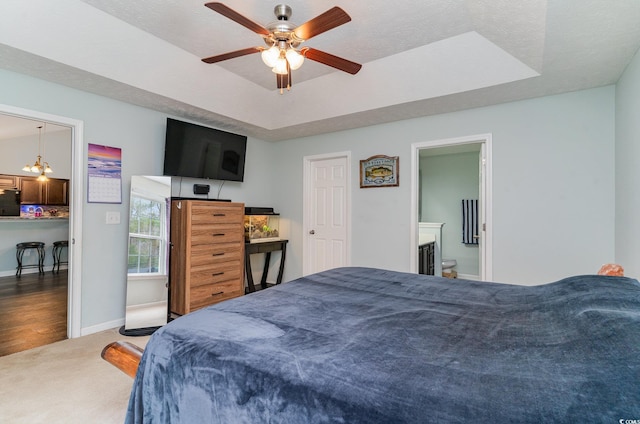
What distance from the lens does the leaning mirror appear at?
10.9 feet

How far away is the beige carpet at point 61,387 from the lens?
186 centimetres

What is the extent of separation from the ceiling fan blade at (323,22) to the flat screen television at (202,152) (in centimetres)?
230

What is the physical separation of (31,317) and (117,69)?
2.95 metres

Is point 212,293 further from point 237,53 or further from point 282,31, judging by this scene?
point 282,31

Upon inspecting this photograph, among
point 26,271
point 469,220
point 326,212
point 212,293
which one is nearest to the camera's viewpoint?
point 212,293

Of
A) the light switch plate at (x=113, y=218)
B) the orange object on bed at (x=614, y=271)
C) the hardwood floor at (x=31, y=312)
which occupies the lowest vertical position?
the hardwood floor at (x=31, y=312)

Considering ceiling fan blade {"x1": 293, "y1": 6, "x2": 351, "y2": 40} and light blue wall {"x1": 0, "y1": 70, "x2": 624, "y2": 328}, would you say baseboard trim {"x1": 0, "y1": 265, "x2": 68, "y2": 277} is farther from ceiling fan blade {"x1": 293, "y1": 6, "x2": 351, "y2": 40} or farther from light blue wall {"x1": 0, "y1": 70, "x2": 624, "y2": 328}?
ceiling fan blade {"x1": 293, "y1": 6, "x2": 351, "y2": 40}

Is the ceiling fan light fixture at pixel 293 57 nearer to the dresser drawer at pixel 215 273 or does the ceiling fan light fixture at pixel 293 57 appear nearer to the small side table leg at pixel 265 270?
the dresser drawer at pixel 215 273

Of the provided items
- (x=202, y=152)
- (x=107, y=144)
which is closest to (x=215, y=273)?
(x=202, y=152)

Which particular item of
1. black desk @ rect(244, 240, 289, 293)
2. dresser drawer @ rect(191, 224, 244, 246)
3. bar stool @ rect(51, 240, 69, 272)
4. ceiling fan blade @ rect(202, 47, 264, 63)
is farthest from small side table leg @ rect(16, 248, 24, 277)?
ceiling fan blade @ rect(202, 47, 264, 63)

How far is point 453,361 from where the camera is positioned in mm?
887

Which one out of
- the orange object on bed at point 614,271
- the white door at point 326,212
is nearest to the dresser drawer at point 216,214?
the white door at point 326,212

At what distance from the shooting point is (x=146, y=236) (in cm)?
341

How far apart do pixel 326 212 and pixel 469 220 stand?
9.01 feet
